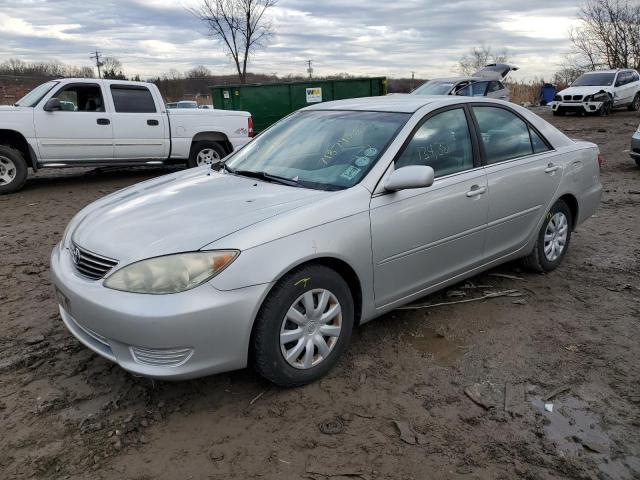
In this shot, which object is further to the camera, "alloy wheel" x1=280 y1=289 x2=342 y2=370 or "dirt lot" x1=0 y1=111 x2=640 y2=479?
"alloy wheel" x1=280 y1=289 x2=342 y2=370

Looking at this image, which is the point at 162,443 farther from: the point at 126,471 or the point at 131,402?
the point at 131,402

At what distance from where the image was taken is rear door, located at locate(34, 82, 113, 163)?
868 cm

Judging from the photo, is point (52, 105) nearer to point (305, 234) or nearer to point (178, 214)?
point (178, 214)

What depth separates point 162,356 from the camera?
8.71ft

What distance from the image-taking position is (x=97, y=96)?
9.23m

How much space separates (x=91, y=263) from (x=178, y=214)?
0.54 meters

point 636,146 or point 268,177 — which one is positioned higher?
point 268,177

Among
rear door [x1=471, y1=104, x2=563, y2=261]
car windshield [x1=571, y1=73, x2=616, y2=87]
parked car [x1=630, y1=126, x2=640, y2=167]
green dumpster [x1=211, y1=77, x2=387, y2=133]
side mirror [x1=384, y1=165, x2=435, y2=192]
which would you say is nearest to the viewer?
side mirror [x1=384, y1=165, x2=435, y2=192]

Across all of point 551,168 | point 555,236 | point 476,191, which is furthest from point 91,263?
point 555,236

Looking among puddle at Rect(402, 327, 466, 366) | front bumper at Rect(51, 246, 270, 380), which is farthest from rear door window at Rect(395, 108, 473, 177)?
front bumper at Rect(51, 246, 270, 380)

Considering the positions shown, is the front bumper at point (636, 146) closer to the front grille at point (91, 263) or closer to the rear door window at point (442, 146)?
the rear door window at point (442, 146)

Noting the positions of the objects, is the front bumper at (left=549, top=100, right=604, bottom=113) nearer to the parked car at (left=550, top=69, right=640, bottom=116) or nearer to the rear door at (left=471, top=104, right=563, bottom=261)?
the parked car at (left=550, top=69, right=640, bottom=116)

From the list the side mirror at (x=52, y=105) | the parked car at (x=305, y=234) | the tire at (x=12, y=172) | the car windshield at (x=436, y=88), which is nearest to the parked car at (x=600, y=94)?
the car windshield at (x=436, y=88)

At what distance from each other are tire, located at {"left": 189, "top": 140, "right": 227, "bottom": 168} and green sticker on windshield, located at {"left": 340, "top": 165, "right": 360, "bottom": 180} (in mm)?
7278
